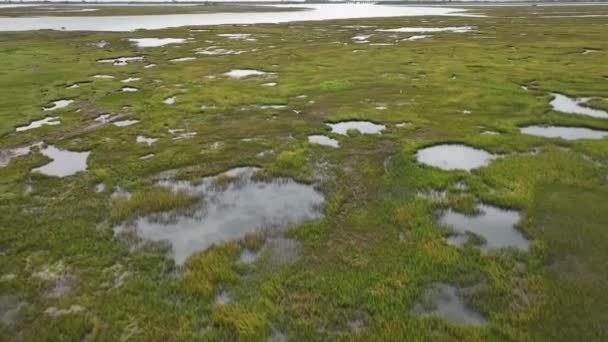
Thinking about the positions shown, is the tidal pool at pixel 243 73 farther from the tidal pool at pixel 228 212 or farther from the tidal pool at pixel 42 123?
the tidal pool at pixel 228 212

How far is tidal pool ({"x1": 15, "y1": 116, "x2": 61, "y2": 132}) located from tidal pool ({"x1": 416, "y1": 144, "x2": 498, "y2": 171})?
68.3 feet

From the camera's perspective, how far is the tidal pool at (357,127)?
21281 millimetres

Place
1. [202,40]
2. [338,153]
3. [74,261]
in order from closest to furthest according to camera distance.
Answer: [74,261]
[338,153]
[202,40]

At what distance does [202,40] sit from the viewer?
7100cm

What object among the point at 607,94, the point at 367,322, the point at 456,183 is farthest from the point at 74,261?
the point at 607,94

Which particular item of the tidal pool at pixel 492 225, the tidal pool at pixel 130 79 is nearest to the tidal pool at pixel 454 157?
the tidal pool at pixel 492 225

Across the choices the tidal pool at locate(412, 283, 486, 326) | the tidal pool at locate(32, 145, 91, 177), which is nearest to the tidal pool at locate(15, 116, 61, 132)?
the tidal pool at locate(32, 145, 91, 177)

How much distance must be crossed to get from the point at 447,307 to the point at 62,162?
17.3m

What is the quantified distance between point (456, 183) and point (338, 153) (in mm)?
5454

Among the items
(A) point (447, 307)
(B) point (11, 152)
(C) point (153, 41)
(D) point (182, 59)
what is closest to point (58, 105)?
(B) point (11, 152)

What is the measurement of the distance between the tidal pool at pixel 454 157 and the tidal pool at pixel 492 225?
3.58 metres

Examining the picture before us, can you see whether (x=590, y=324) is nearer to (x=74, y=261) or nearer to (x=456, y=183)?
(x=456, y=183)

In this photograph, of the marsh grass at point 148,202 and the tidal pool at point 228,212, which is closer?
the tidal pool at point 228,212

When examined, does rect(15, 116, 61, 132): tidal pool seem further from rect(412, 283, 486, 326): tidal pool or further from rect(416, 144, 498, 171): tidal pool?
rect(412, 283, 486, 326): tidal pool
